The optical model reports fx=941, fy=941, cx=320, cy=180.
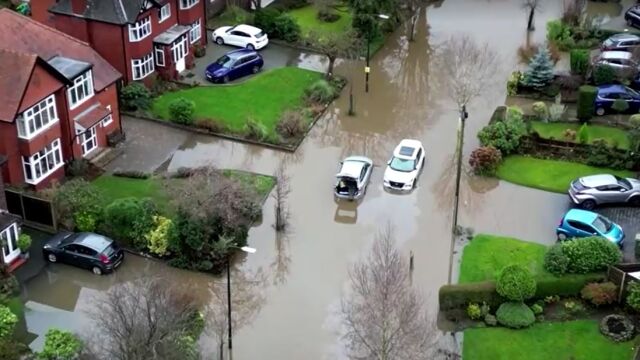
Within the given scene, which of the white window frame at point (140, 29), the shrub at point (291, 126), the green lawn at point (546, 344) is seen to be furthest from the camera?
the white window frame at point (140, 29)

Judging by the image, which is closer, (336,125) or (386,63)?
(336,125)

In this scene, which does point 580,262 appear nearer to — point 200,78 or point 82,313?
point 82,313

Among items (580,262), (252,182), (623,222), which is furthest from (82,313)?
(623,222)

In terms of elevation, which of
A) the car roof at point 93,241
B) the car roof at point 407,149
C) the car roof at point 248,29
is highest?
the car roof at point 248,29

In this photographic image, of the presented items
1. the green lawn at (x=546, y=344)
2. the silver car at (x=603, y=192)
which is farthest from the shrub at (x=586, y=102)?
the green lawn at (x=546, y=344)

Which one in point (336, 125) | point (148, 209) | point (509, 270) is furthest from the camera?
point (336, 125)

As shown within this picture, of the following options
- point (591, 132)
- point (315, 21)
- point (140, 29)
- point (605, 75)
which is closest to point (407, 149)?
point (591, 132)

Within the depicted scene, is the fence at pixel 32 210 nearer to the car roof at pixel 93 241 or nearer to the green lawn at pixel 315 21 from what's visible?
the car roof at pixel 93 241
